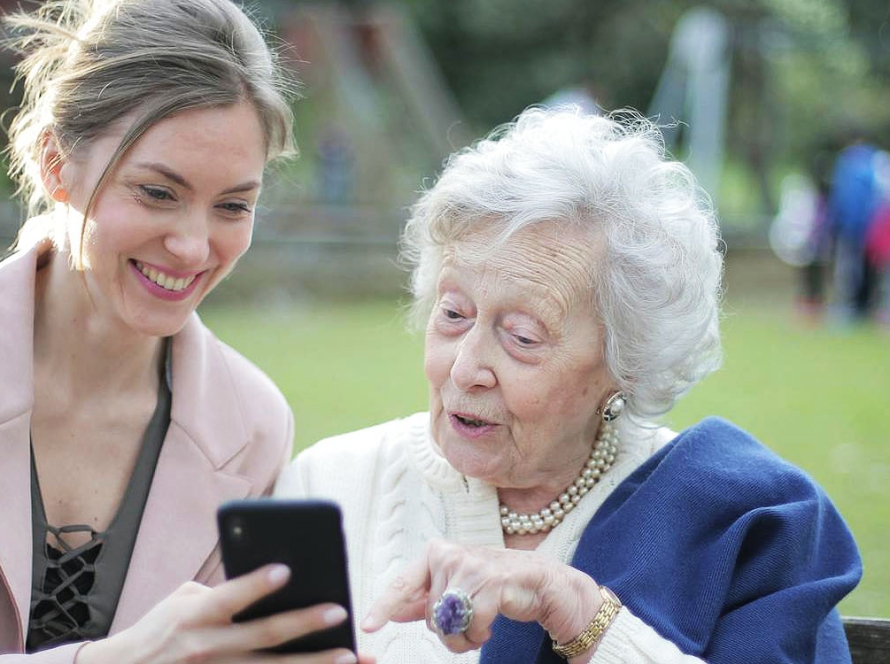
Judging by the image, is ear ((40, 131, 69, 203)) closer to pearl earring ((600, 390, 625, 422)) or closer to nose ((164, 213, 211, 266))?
nose ((164, 213, 211, 266))

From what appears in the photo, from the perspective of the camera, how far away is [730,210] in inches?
947

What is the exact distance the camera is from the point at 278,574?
1799 mm

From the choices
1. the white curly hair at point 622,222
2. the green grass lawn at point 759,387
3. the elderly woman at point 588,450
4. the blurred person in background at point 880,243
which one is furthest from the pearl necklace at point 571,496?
the blurred person in background at point 880,243

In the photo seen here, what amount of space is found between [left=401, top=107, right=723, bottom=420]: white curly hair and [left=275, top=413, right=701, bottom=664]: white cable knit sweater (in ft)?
0.72

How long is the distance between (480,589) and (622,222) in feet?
3.19

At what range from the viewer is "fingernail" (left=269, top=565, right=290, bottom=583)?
5.90 feet

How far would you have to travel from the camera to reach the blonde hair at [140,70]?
104 inches

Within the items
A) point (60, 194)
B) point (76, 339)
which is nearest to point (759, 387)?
point (76, 339)

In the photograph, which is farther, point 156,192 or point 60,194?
point 60,194

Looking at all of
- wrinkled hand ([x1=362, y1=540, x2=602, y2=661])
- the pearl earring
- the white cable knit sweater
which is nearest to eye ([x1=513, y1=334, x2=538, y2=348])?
the pearl earring

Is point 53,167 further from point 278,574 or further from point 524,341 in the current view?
point 278,574

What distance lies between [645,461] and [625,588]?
0.41 meters

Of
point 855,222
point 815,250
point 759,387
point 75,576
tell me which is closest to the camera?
point 75,576

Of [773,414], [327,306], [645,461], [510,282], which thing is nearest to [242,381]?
[510,282]
